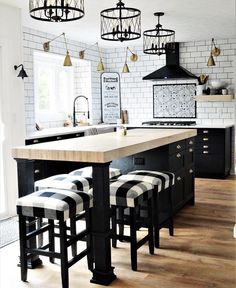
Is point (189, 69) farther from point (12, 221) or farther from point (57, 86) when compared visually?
point (12, 221)

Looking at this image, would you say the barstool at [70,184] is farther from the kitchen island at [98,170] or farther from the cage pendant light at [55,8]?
the cage pendant light at [55,8]

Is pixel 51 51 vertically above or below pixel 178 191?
above

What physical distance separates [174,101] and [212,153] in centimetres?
132

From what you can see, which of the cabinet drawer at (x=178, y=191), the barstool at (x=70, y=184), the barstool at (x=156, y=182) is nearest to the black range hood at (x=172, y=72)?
the cabinet drawer at (x=178, y=191)

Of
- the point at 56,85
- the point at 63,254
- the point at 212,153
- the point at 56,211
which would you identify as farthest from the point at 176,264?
the point at 56,85

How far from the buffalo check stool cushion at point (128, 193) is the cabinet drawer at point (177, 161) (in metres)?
1.08

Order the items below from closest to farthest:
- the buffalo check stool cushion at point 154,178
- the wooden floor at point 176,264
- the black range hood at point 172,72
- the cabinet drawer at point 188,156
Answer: the wooden floor at point 176,264, the buffalo check stool cushion at point 154,178, the cabinet drawer at point 188,156, the black range hood at point 172,72

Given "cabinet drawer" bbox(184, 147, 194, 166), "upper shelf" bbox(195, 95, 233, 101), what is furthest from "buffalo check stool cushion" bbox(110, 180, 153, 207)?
"upper shelf" bbox(195, 95, 233, 101)

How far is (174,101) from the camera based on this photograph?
752cm

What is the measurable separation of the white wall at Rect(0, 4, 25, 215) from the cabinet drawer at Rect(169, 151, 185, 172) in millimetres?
1793

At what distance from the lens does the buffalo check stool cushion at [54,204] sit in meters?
2.68

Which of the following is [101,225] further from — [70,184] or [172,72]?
[172,72]

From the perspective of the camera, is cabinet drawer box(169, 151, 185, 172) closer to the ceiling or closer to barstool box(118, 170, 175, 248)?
barstool box(118, 170, 175, 248)

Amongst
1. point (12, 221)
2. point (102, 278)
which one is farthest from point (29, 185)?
point (12, 221)
